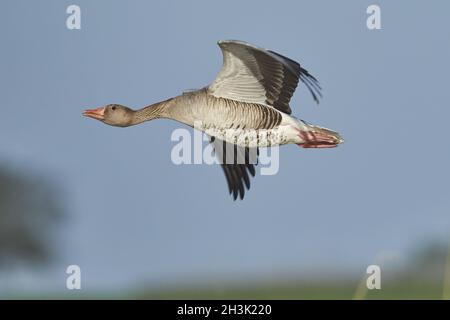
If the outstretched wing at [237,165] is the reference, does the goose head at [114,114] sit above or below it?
above

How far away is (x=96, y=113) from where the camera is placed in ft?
22.0

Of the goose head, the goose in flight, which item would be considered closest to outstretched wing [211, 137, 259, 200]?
the goose in flight

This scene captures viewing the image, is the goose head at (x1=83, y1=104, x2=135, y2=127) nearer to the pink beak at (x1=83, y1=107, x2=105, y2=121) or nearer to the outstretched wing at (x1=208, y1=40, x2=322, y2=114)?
the pink beak at (x1=83, y1=107, x2=105, y2=121)

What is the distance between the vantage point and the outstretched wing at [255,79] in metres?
5.83

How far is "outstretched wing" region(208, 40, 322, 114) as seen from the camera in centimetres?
583

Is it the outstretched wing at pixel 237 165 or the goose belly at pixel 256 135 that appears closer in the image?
the goose belly at pixel 256 135

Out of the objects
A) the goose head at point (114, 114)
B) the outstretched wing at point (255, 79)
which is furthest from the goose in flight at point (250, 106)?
the goose head at point (114, 114)

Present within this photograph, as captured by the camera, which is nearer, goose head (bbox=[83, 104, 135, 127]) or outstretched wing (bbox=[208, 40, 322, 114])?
outstretched wing (bbox=[208, 40, 322, 114])

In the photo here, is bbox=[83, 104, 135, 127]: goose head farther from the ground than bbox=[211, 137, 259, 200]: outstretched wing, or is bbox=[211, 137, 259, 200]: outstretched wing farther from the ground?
bbox=[83, 104, 135, 127]: goose head

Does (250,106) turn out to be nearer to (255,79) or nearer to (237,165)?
(255,79)

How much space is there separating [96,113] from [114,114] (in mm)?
126

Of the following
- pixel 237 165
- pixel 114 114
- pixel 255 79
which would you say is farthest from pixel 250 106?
pixel 114 114

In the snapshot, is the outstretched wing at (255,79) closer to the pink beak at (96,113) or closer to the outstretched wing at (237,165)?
the outstretched wing at (237,165)

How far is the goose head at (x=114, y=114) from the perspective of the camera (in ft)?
22.0
